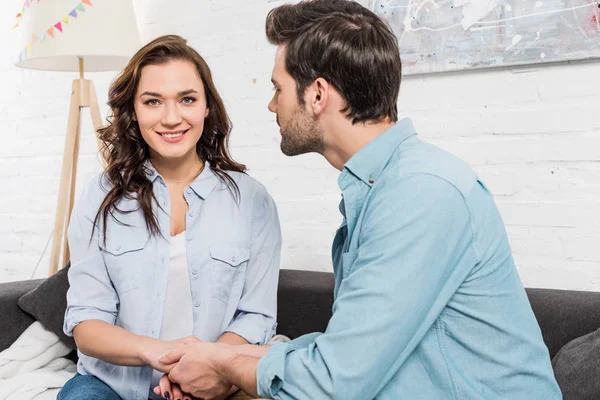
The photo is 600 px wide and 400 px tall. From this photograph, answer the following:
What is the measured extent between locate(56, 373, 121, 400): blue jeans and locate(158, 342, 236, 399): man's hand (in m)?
0.35

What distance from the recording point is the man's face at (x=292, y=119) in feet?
4.99

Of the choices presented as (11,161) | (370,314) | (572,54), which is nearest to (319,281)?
(572,54)

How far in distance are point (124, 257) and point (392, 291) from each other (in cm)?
92

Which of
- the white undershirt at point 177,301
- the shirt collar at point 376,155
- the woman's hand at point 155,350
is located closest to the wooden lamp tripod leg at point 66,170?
the white undershirt at point 177,301

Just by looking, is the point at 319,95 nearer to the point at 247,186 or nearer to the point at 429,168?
the point at 429,168

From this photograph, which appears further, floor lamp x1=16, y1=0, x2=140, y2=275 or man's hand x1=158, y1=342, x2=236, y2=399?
floor lamp x1=16, y1=0, x2=140, y2=275

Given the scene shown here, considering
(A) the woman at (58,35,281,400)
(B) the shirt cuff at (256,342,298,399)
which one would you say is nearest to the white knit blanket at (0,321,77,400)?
A: (A) the woman at (58,35,281,400)

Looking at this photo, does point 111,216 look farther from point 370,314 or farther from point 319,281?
point 370,314

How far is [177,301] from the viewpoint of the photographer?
6.20 feet

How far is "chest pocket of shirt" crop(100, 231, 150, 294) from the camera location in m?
1.87

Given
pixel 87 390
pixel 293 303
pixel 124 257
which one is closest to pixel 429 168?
pixel 124 257

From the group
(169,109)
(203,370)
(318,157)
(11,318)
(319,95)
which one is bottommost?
(11,318)

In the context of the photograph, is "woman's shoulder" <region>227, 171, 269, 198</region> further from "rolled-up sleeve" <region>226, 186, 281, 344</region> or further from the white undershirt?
the white undershirt

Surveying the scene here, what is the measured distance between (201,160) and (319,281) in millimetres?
545
